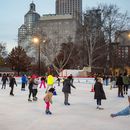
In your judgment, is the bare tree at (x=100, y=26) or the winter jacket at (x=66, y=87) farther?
the bare tree at (x=100, y=26)

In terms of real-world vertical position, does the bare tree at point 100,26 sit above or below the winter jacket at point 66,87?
above

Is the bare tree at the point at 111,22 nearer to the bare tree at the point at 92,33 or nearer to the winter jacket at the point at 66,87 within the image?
the bare tree at the point at 92,33

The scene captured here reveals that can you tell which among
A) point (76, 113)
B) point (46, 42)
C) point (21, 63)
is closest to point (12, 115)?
point (76, 113)

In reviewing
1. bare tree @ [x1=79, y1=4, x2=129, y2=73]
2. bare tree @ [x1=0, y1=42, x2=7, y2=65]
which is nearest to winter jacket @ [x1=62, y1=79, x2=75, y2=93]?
bare tree @ [x1=79, y1=4, x2=129, y2=73]

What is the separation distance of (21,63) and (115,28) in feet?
128

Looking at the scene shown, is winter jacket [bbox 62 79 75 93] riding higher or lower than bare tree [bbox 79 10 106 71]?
lower

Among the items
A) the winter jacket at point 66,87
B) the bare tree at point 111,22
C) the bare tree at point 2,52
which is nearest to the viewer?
the winter jacket at point 66,87

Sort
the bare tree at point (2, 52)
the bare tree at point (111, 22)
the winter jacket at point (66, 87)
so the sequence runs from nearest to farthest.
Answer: the winter jacket at point (66, 87) → the bare tree at point (111, 22) → the bare tree at point (2, 52)

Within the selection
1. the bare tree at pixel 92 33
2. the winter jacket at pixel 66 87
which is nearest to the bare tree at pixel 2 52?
the bare tree at pixel 92 33

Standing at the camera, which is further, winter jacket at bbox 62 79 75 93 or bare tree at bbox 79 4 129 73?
bare tree at bbox 79 4 129 73

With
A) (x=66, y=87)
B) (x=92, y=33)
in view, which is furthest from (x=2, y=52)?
(x=66, y=87)

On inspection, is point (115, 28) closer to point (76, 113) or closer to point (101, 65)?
point (101, 65)

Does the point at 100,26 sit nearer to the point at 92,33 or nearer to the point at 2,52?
the point at 92,33

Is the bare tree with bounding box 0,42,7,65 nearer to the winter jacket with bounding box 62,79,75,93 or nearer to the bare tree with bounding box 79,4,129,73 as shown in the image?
the bare tree with bounding box 79,4,129,73
